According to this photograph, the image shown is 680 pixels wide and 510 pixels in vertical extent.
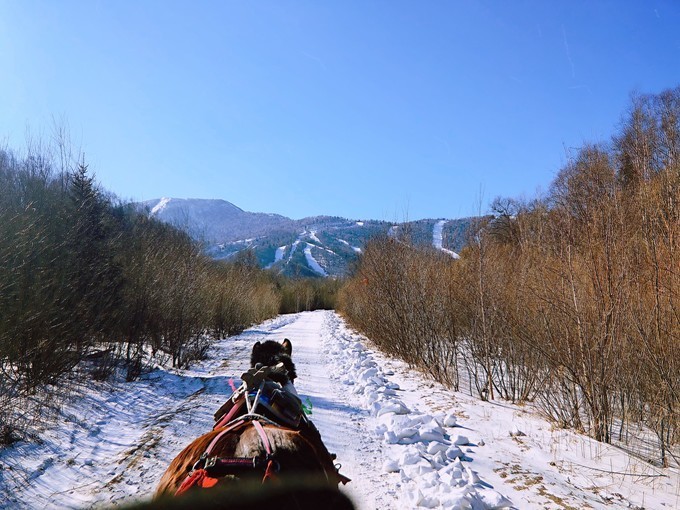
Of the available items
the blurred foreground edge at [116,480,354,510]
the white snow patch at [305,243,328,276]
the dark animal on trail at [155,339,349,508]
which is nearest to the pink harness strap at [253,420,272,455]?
the dark animal on trail at [155,339,349,508]

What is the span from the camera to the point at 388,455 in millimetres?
4539

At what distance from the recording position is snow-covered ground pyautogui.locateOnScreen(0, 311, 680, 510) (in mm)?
3391

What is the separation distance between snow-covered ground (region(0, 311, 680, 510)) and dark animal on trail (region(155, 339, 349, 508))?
0.45 metres

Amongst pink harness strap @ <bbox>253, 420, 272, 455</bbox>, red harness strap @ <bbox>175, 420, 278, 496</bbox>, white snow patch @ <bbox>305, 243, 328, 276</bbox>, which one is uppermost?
white snow patch @ <bbox>305, 243, 328, 276</bbox>

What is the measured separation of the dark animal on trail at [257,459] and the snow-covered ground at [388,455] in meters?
0.45

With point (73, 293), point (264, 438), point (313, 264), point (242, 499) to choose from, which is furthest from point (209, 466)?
point (313, 264)

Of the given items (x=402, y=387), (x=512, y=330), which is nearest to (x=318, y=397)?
(x=402, y=387)

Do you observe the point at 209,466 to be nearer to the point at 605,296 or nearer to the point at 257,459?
the point at 257,459

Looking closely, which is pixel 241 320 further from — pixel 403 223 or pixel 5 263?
pixel 5 263

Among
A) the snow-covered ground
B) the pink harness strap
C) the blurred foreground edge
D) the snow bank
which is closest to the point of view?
the blurred foreground edge

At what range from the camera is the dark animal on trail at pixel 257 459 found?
1600mm

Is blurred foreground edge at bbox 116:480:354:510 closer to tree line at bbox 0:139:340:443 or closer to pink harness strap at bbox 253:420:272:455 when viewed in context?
pink harness strap at bbox 253:420:272:455

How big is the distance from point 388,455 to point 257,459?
11.0 ft

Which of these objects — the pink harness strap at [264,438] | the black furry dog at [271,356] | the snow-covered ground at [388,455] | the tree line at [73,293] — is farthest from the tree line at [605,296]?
the tree line at [73,293]
